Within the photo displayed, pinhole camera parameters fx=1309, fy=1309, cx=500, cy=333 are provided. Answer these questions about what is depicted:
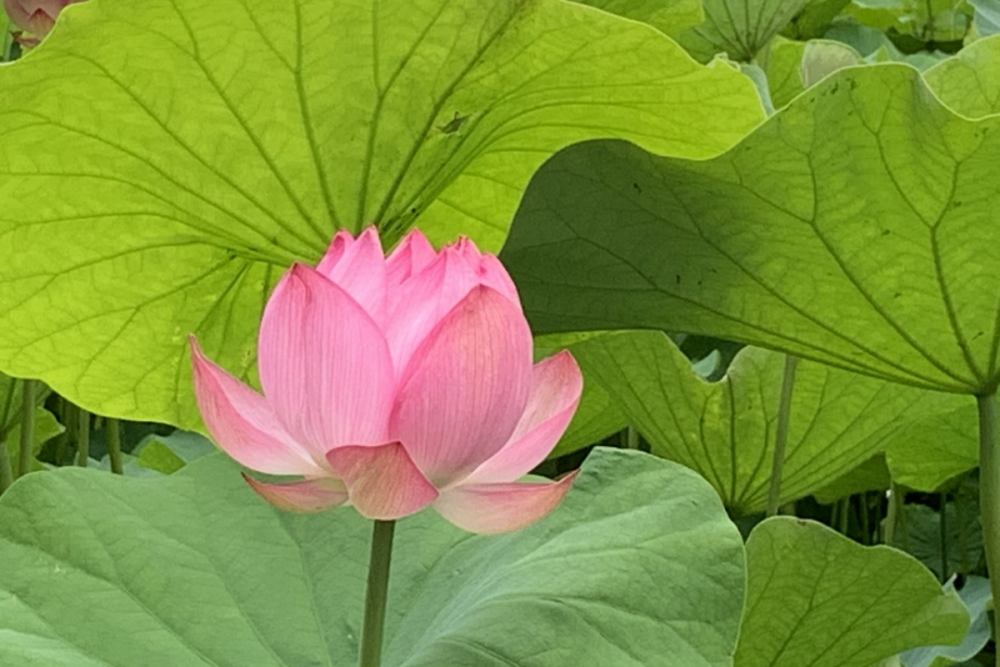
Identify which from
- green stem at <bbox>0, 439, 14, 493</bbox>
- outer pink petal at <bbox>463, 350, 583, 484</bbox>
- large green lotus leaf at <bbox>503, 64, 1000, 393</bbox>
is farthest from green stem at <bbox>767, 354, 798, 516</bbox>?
green stem at <bbox>0, 439, 14, 493</bbox>

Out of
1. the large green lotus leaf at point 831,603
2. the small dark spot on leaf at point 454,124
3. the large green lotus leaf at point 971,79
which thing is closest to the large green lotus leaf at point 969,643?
the large green lotus leaf at point 831,603

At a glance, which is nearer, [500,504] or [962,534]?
[500,504]

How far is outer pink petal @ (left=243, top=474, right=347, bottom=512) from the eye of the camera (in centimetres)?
38

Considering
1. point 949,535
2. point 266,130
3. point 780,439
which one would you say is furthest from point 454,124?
point 949,535

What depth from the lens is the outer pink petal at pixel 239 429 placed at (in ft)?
1.25

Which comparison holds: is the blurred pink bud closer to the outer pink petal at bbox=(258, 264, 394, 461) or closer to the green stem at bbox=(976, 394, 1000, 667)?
the outer pink petal at bbox=(258, 264, 394, 461)

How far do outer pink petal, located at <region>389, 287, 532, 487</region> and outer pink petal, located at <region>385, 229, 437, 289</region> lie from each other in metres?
0.04

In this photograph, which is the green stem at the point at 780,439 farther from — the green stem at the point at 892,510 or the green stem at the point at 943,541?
the green stem at the point at 943,541

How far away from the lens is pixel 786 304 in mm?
606

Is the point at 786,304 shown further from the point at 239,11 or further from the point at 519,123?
the point at 239,11

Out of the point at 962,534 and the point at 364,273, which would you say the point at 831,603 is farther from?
the point at 962,534

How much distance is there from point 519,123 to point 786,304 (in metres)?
0.15

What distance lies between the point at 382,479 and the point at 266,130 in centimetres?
24

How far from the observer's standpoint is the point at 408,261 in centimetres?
41
